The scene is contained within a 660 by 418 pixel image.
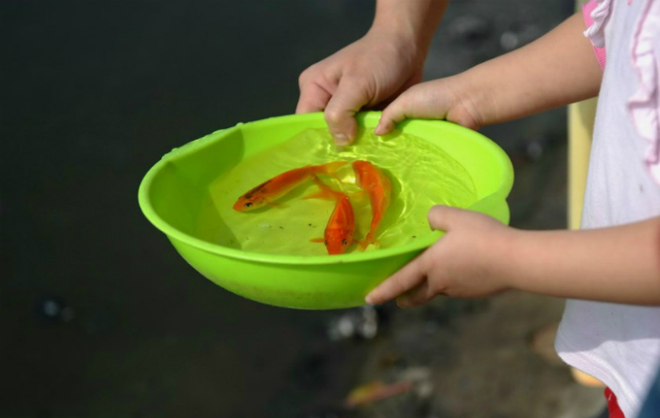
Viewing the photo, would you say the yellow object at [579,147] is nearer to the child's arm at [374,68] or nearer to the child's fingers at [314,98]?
the child's arm at [374,68]

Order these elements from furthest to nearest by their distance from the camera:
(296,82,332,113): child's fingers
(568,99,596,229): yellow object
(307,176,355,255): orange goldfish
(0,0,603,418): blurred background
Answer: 1. (0,0,603,418): blurred background
2. (568,99,596,229): yellow object
3. (296,82,332,113): child's fingers
4. (307,176,355,255): orange goldfish

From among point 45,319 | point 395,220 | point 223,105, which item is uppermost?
point 395,220

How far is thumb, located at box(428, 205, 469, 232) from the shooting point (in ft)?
2.72

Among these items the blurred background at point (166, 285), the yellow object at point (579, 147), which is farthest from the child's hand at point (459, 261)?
the blurred background at point (166, 285)

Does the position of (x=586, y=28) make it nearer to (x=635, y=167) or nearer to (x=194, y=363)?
(x=635, y=167)

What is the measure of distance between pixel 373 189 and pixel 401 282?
11.4 inches

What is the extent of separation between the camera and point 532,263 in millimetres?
784

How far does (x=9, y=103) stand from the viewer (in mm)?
2338

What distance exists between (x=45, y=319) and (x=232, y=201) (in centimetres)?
120

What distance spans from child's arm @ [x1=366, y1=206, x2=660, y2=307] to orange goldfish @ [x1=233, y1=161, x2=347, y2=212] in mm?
284

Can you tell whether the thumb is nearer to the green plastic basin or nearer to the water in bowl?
the green plastic basin

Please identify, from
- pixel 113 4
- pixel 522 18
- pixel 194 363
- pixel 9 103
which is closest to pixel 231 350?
pixel 194 363

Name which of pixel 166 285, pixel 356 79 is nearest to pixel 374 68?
pixel 356 79

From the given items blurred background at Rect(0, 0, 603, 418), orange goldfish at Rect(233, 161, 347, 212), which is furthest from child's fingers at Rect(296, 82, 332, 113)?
blurred background at Rect(0, 0, 603, 418)
